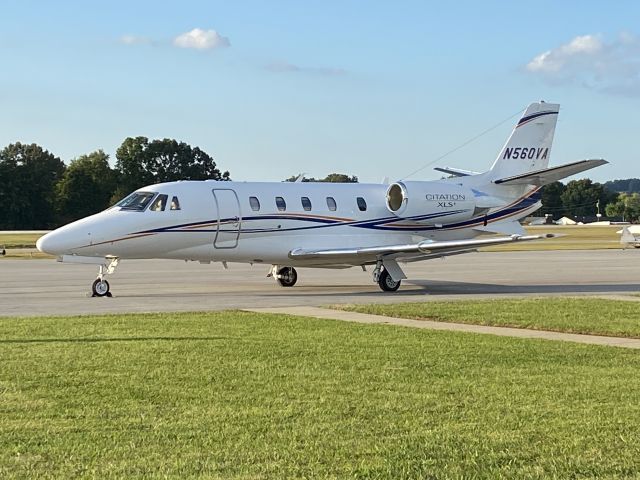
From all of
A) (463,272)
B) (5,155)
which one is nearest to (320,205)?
(463,272)

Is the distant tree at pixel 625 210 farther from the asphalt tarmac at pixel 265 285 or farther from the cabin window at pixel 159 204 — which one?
the cabin window at pixel 159 204

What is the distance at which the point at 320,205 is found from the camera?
86.9 ft

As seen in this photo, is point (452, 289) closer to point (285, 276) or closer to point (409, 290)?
point (409, 290)

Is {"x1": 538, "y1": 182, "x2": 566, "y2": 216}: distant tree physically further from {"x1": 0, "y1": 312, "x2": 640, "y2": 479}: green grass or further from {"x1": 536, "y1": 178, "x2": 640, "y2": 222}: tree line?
{"x1": 0, "y1": 312, "x2": 640, "y2": 479}: green grass

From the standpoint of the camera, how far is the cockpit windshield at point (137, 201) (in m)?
23.6

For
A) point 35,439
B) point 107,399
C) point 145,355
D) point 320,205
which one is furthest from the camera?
point 320,205

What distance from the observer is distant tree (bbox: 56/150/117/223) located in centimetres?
10519

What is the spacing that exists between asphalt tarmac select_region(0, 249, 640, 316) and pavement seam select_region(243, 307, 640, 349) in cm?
194

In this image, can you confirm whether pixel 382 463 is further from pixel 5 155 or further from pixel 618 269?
pixel 5 155

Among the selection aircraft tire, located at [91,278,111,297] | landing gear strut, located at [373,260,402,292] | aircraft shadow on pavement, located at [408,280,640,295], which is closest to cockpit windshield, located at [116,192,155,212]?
aircraft tire, located at [91,278,111,297]

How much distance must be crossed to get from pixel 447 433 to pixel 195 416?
2.21 metres

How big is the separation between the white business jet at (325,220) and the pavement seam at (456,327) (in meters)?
5.53

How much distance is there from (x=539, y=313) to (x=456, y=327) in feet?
8.65

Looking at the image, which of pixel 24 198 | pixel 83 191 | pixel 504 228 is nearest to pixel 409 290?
pixel 504 228
